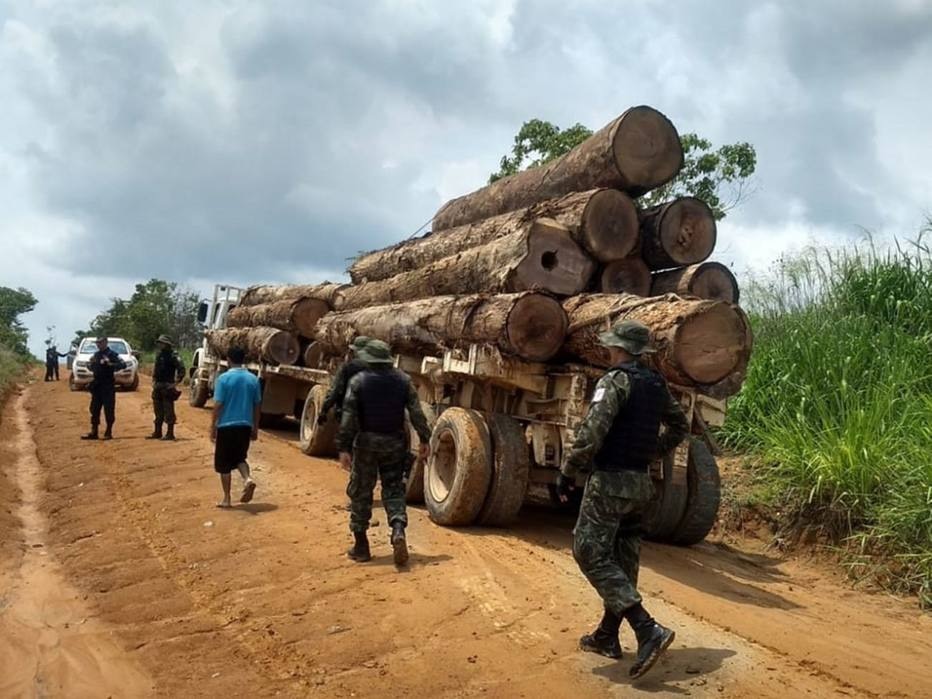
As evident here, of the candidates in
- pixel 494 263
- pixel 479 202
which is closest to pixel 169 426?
pixel 479 202

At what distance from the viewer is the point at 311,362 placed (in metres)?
14.2

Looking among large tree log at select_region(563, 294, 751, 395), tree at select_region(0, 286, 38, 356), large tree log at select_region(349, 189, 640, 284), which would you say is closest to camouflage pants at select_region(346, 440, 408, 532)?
large tree log at select_region(563, 294, 751, 395)

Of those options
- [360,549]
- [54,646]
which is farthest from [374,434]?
[54,646]

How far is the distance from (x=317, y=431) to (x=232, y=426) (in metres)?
3.44

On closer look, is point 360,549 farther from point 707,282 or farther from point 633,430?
point 707,282

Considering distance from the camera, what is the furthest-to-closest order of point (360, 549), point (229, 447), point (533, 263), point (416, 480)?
point (416, 480) → point (229, 447) → point (533, 263) → point (360, 549)

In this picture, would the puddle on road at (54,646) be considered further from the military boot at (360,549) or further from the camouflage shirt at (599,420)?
the camouflage shirt at (599,420)

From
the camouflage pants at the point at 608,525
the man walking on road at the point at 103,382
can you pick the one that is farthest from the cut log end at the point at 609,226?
the man walking on road at the point at 103,382

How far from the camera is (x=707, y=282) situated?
8.01 m

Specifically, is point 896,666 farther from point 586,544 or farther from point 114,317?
point 114,317

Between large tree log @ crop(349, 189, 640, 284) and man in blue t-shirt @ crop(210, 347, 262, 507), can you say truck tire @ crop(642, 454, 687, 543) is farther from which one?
man in blue t-shirt @ crop(210, 347, 262, 507)

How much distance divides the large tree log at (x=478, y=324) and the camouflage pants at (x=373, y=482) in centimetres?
128

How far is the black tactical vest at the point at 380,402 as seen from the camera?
260 inches

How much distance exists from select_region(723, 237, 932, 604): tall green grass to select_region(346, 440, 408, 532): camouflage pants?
408 centimetres
